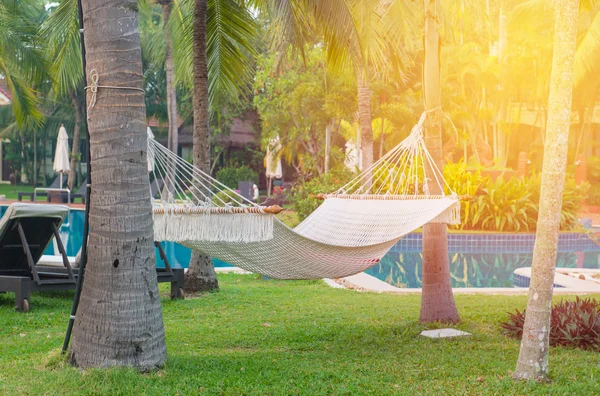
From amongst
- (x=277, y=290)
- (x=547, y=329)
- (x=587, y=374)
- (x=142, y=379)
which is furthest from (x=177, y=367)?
(x=277, y=290)

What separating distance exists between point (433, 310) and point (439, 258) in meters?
0.33

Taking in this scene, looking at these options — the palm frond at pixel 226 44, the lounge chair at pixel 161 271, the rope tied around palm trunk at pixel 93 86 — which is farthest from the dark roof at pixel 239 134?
the rope tied around palm trunk at pixel 93 86

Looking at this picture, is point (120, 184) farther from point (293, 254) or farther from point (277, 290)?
point (277, 290)

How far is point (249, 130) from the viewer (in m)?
22.0

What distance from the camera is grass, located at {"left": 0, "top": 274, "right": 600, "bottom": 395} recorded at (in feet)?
9.54

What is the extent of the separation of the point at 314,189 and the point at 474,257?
2.47 metres

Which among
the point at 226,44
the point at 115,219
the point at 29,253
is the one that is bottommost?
the point at 29,253

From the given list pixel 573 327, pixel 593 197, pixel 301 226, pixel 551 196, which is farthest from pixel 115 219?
pixel 593 197

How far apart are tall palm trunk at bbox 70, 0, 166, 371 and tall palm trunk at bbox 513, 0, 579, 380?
1.58 m

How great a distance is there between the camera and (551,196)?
10.2 ft

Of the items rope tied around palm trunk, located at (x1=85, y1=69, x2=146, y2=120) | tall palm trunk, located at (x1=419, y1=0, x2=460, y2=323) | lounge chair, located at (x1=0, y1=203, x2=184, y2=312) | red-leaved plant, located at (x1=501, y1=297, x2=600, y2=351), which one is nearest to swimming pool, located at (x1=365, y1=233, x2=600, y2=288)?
tall palm trunk, located at (x1=419, y1=0, x2=460, y2=323)

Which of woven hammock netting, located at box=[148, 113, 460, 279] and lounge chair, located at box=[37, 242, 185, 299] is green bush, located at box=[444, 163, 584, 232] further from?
woven hammock netting, located at box=[148, 113, 460, 279]

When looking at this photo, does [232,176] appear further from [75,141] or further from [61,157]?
[75,141]

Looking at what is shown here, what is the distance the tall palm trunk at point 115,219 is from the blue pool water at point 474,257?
542 cm
